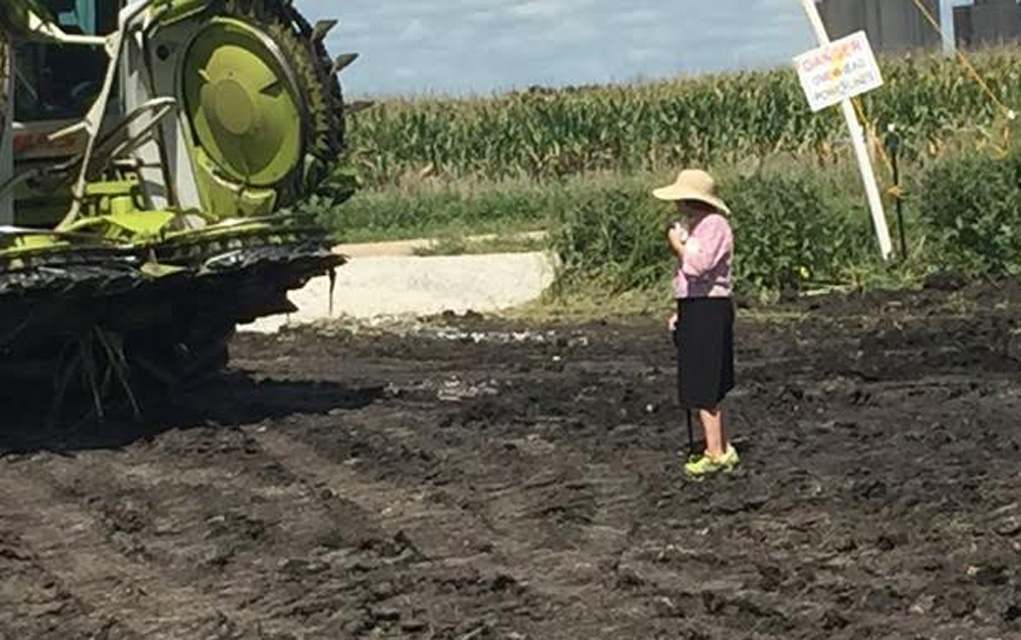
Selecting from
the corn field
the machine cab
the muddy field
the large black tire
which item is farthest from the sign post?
the corn field

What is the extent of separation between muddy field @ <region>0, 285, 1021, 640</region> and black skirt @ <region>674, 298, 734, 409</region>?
382mm

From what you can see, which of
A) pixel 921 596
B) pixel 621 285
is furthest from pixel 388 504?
pixel 621 285

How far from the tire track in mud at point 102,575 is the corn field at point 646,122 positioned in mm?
24828

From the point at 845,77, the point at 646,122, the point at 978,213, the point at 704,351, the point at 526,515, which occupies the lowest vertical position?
the point at 526,515

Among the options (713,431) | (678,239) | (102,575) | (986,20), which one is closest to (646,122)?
(986,20)

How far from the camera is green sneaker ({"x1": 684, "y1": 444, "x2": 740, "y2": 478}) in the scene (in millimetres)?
9875

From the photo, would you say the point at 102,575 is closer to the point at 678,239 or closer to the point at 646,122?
the point at 678,239

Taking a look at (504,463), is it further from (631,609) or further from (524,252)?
→ (524,252)

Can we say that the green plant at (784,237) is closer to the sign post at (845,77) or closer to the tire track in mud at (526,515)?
the sign post at (845,77)

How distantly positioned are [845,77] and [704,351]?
1115 cm

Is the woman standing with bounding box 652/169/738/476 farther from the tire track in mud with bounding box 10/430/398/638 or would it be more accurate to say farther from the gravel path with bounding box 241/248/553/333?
the gravel path with bounding box 241/248/553/333

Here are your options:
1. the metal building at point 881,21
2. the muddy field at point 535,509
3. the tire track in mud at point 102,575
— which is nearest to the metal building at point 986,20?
the metal building at point 881,21

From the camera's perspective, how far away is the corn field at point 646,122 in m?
35.6

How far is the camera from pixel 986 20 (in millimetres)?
50781
